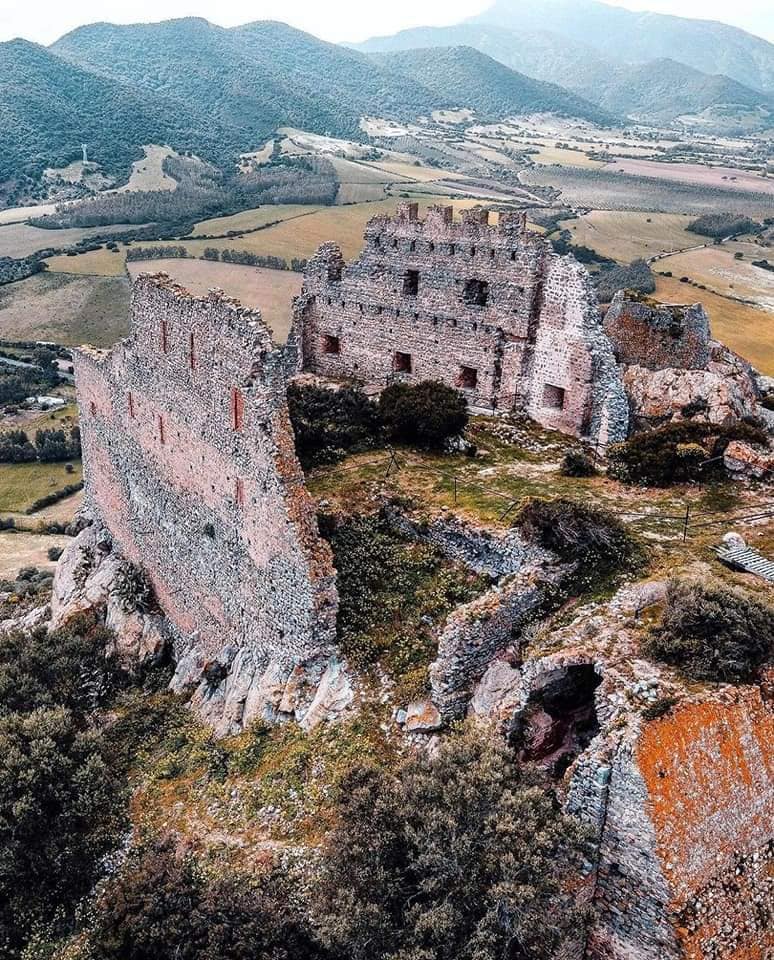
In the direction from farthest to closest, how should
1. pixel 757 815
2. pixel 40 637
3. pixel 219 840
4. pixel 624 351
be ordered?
1. pixel 624 351
2. pixel 40 637
3. pixel 219 840
4. pixel 757 815

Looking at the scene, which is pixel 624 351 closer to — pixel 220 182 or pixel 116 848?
pixel 116 848

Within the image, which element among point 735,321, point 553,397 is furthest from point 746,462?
point 735,321

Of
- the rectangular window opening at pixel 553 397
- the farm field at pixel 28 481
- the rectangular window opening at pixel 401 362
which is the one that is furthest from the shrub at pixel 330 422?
the farm field at pixel 28 481

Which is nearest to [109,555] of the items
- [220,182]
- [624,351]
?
[624,351]

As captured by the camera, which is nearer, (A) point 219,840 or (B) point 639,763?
(B) point 639,763

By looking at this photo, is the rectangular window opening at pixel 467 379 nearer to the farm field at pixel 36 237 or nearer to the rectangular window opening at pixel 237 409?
the rectangular window opening at pixel 237 409

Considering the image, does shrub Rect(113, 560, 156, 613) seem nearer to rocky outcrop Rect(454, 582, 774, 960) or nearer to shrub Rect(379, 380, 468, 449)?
shrub Rect(379, 380, 468, 449)
